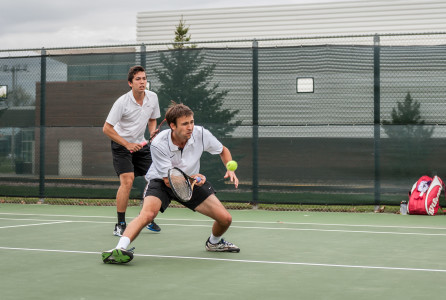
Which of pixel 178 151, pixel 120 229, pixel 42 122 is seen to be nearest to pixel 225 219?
pixel 178 151

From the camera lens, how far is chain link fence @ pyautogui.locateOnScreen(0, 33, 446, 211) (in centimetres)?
941

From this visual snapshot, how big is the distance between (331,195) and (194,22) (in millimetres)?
16832

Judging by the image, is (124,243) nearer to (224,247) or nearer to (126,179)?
(224,247)

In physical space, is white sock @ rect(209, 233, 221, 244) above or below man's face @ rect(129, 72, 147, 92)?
below

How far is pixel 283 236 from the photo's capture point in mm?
6789

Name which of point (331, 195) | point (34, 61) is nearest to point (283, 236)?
point (331, 195)

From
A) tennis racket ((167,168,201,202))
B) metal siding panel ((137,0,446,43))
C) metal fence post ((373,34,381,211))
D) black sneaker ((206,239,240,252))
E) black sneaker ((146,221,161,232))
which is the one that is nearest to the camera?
tennis racket ((167,168,201,202))

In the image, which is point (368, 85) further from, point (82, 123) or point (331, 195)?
point (82, 123)

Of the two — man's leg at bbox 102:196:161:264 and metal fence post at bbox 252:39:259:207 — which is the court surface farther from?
metal fence post at bbox 252:39:259:207

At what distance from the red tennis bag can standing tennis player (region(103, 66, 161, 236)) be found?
386cm

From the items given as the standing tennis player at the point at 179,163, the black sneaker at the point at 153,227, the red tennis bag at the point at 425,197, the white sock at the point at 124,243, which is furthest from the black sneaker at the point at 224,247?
the red tennis bag at the point at 425,197

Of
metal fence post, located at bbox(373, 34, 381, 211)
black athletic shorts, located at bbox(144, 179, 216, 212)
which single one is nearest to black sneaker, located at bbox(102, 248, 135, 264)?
black athletic shorts, located at bbox(144, 179, 216, 212)

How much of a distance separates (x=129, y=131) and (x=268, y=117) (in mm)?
3359

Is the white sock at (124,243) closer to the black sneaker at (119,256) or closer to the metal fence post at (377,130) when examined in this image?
the black sneaker at (119,256)
